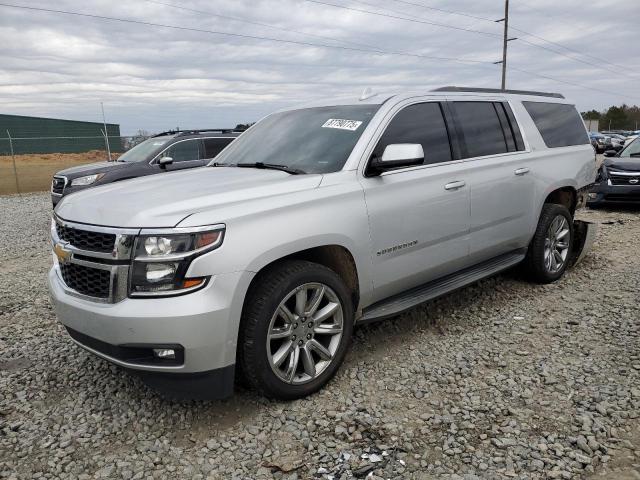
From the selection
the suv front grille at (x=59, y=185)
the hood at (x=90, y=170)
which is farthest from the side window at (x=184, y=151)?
the suv front grille at (x=59, y=185)

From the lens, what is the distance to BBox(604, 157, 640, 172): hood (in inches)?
380

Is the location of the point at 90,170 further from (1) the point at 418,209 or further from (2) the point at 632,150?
(2) the point at 632,150

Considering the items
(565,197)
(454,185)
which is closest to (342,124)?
(454,185)

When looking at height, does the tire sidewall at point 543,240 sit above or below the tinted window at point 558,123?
below

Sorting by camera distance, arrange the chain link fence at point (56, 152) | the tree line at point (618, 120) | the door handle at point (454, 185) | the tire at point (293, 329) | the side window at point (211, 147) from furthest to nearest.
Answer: the tree line at point (618, 120)
the chain link fence at point (56, 152)
the side window at point (211, 147)
the door handle at point (454, 185)
the tire at point (293, 329)

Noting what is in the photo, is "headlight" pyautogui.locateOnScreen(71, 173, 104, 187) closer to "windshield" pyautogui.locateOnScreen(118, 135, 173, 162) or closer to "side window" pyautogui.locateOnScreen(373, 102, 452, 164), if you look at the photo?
"windshield" pyautogui.locateOnScreen(118, 135, 173, 162)

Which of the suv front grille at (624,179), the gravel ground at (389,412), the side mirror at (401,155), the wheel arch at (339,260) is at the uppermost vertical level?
the side mirror at (401,155)

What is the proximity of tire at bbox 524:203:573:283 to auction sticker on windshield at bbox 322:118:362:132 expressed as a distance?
239 cm

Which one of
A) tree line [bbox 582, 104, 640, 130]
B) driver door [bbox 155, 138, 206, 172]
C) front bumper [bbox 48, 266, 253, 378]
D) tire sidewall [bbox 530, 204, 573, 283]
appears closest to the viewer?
front bumper [bbox 48, 266, 253, 378]

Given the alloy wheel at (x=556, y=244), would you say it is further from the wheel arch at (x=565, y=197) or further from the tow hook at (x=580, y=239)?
the tow hook at (x=580, y=239)

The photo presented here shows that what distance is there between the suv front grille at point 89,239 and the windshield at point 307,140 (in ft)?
4.53

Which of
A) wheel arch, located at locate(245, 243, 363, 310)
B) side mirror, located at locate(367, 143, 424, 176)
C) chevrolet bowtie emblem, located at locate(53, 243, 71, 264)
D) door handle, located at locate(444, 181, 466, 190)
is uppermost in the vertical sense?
side mirror, located at locate(367, 143, 424, 176)

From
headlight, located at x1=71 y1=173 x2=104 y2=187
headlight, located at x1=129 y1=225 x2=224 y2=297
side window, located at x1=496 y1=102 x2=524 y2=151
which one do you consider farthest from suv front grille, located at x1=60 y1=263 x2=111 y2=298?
headlight, located at x1=71 y1=173 x2=104 y2=187

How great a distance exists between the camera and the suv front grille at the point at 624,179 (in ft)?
31.5
